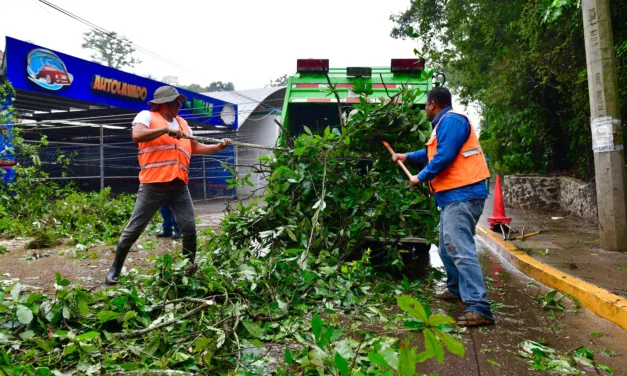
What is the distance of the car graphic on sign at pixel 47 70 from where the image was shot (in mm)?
10961

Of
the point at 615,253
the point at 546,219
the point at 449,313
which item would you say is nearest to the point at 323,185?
the point at 449,313

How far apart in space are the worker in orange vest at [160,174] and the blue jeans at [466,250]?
7.28ft

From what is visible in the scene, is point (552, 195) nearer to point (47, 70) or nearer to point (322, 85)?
point (322, 85)

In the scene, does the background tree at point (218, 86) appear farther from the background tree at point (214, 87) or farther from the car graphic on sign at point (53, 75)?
the car graphic on sign at point (53, 75)

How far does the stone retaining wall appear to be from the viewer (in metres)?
7.73

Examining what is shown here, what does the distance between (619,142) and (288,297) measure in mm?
4634

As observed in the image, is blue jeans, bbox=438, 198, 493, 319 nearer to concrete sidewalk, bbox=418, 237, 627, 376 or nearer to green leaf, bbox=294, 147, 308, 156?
concrete sidewalk, bbox=418, 237, 627, 376

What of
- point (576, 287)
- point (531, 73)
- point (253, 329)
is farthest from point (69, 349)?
point (531, 73)

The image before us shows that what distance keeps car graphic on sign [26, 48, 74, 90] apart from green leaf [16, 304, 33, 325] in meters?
10.4

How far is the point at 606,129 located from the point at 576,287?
8.12ft

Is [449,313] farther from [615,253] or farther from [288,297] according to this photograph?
[615,253]

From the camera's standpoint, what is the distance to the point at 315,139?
434cm

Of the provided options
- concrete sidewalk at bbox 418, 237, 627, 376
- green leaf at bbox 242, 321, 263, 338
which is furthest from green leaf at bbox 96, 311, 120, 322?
concrete sidewalk at bbox 418, 237, 627, 376

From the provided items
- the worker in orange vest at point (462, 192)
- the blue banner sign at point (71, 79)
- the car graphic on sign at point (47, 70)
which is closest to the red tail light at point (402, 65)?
the worker in orange vest at point (462, 192)
